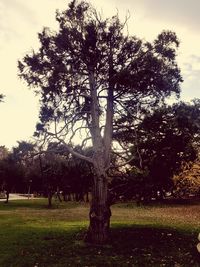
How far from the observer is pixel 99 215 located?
18.1 meters

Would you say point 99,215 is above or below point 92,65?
below

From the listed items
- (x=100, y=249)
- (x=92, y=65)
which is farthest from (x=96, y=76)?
(x=100, y=249)

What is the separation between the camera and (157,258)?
15758 millimetres

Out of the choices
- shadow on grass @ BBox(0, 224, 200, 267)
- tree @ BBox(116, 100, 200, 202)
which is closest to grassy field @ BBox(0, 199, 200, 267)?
shadow on grass @ BBox(0, 224, 200, 267)

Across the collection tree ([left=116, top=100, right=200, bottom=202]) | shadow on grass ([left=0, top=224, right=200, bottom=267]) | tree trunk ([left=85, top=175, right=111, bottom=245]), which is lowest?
shadow on grass ([left=0, top=224, right=200, bottom=267])

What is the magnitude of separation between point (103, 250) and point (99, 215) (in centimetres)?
178

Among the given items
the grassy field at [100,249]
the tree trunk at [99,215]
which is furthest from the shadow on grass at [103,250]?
the tree trunk at [99,215]

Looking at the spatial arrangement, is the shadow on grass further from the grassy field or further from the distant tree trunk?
the distant tree trunk

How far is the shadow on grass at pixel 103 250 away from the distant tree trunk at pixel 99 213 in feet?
1.70

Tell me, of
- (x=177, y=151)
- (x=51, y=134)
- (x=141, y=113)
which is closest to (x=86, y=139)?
(x=51, y=134)

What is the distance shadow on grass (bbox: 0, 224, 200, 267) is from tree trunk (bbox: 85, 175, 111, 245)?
0.51 meters

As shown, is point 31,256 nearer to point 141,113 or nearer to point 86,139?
point 86,139

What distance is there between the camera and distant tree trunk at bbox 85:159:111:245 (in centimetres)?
1809

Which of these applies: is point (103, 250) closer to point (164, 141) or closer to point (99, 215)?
point (99, 215)
